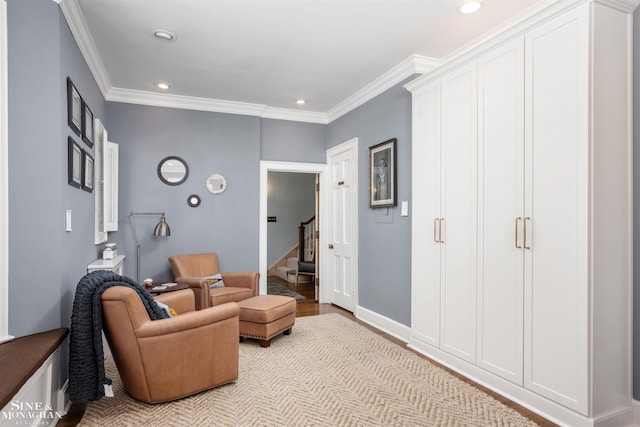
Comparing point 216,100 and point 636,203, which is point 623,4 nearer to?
point 636,203

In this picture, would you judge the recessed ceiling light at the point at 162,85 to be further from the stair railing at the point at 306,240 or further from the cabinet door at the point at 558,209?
the stair railing at the point at 306,240

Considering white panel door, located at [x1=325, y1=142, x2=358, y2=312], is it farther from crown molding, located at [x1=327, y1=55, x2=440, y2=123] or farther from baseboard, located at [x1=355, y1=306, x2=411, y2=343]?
crown molding, located at [x1=327, y1=55, x2=440, y2=123]

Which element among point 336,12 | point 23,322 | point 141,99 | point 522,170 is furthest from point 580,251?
point 141,99

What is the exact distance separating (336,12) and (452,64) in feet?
3.35

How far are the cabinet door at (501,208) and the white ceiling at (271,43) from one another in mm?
574

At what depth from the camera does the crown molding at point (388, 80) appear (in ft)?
11.8

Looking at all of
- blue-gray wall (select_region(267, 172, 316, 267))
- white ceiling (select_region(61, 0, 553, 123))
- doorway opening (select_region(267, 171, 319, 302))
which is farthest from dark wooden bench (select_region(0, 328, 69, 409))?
blue-gray wall (select_region(267, 172, 316, 267))

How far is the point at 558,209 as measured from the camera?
86.9 inches

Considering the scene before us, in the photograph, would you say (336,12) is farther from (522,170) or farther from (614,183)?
(614,183)

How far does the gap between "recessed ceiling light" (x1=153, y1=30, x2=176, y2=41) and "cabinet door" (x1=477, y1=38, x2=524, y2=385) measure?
250 centimetres

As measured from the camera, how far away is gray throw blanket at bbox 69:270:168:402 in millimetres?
2188

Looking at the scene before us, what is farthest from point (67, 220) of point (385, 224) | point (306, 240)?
point (306, 240)

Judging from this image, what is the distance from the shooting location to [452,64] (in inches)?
118

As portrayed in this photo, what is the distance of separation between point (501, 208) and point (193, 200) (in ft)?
12.0
